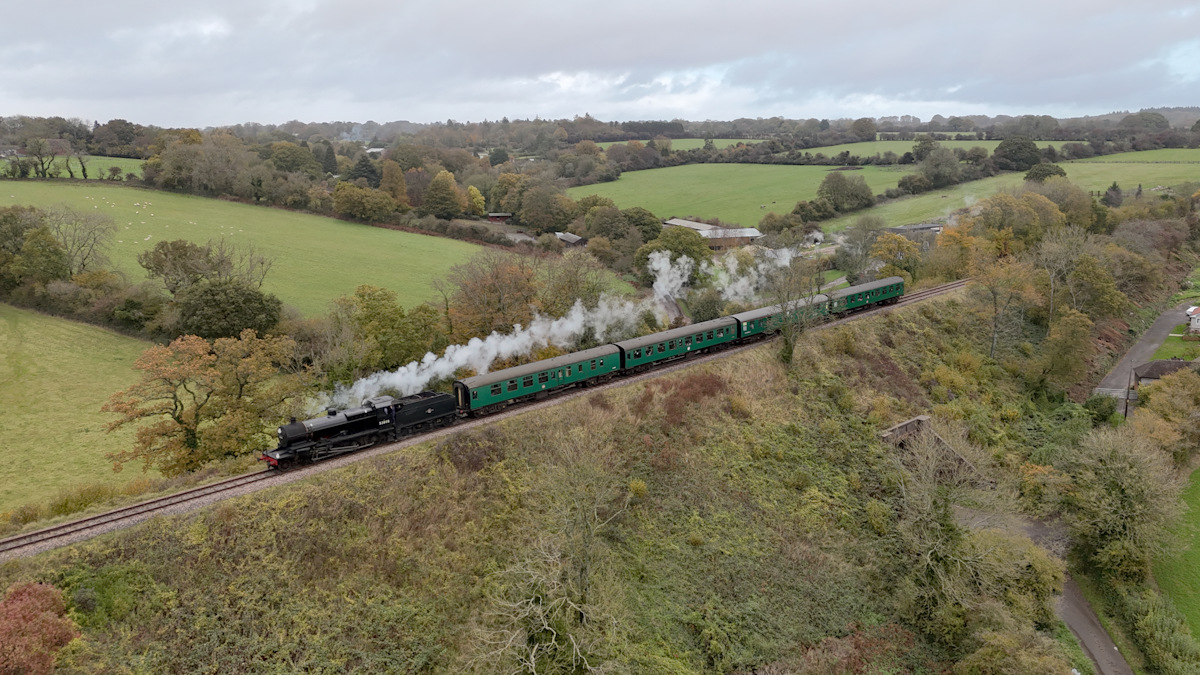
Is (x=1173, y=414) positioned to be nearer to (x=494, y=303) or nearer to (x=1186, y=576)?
(x=1186, y=576)

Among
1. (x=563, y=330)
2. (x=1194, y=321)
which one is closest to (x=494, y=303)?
(x=563, y=330)

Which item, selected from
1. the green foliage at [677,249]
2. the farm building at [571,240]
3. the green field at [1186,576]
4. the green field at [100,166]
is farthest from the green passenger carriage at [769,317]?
the green field at [100,166]

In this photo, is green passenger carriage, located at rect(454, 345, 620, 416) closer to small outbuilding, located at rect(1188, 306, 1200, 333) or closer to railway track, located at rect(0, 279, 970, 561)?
railway track, located at rect(0, 279, 970, 561)

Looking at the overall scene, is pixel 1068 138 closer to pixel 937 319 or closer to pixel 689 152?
pixel 689 152

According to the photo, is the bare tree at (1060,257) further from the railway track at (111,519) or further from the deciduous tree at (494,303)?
the railway track at (111,519)

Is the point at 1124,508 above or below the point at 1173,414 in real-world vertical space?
below

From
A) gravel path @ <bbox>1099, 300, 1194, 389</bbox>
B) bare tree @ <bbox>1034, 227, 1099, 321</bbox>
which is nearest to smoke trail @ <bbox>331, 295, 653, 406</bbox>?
bare tree @ <bbox>1034, 227, 1099, 321</bbox>

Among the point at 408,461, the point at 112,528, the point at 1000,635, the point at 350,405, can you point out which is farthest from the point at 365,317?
the point at 1000,635
